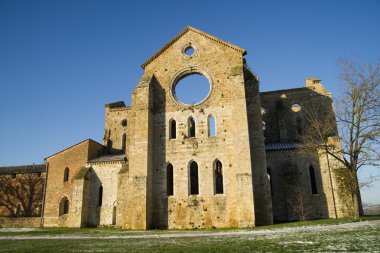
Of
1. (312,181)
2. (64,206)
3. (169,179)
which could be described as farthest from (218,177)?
(64,206)

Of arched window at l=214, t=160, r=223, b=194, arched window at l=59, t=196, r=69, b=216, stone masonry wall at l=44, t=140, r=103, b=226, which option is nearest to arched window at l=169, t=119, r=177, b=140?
arched window at l=214, t=160, r=223, b=194

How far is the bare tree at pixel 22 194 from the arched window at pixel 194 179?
18119 millimetres

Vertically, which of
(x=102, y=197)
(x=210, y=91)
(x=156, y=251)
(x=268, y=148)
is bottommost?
(x=156, y=251)

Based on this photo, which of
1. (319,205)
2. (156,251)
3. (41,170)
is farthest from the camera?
(41,170)

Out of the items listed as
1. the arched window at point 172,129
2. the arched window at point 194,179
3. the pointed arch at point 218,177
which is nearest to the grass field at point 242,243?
the pointed arch at point 218,177

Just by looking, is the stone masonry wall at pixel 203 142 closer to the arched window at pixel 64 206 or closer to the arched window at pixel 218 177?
the arched window at pixel 218 177

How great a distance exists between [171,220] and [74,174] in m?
12.3

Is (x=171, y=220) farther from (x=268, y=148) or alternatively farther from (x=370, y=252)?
(x=370, y=252)

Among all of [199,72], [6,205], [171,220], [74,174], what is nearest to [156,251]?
[171,220]

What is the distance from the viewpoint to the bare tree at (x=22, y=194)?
3056 cm

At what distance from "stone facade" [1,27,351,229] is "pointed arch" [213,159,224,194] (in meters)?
0.08

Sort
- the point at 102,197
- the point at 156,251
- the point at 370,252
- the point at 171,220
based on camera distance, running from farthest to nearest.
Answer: the point at 102,197 → the point at 171,220 → the point at 156,251 → the point at 370,252

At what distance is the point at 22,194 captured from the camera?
→ 3128 centimetres

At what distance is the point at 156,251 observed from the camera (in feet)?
27.5
